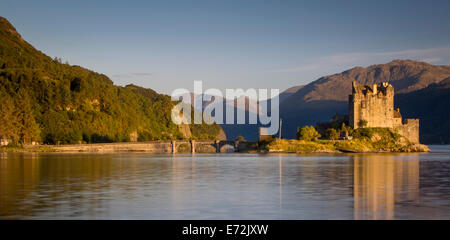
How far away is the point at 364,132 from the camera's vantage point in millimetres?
154500

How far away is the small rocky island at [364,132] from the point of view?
148 meters

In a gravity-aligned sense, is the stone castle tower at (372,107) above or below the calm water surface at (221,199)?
above

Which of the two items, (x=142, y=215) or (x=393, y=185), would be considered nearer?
(x=142, y=215)

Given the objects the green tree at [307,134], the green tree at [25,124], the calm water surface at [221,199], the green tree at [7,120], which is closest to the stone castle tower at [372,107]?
the green tree at [307,134]

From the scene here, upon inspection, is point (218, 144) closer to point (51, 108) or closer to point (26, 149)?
point (51, 108)

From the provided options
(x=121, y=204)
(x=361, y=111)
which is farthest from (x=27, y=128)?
(x=121, y=204)

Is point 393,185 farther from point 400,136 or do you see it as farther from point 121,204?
point 400,136

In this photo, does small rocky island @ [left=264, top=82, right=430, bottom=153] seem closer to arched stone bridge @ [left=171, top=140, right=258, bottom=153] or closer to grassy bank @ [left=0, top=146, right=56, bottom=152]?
arched stone bridge @ [left=171, top=140, right=258, bottom=153]

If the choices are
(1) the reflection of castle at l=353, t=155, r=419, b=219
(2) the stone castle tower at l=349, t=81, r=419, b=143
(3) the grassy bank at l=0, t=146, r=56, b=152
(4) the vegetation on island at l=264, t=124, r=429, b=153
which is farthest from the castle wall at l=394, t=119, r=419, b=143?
(1) the reflection of castle at l=353, t=155, r=419, b=219

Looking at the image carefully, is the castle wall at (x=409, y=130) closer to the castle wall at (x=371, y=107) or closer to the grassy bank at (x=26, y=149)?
the castle wall at (x=371, y=107)

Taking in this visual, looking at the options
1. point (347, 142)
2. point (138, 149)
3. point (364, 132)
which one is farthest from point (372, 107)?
point (138, 149)
